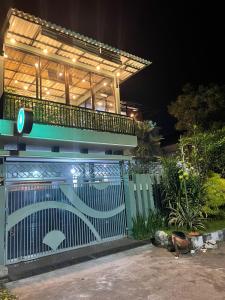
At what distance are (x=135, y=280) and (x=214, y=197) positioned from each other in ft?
17.0

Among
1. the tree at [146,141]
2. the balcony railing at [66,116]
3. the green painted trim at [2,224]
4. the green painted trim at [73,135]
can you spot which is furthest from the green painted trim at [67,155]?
the tree at [146,141]

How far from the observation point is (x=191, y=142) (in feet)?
32.6

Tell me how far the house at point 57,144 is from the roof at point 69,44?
0.11 feet

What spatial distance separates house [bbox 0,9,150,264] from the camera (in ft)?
21.3

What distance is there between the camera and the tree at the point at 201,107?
15117 millimetres

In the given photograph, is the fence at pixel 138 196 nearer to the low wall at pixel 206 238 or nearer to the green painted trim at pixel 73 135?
the green painted trim at pixel 73 135

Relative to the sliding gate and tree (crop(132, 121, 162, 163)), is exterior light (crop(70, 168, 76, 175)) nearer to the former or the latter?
the sliding gate

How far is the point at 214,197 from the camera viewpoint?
8.83 meters

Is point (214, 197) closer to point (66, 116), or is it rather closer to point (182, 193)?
point (182, 193)

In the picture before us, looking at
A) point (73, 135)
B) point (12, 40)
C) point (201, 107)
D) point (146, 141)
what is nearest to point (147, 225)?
point (73, 135)

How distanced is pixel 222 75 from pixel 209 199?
456 inches

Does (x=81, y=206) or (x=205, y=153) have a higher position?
(x=205, y=153)

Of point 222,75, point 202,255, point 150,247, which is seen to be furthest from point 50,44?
point 222,75

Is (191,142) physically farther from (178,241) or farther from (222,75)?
(222,75)
